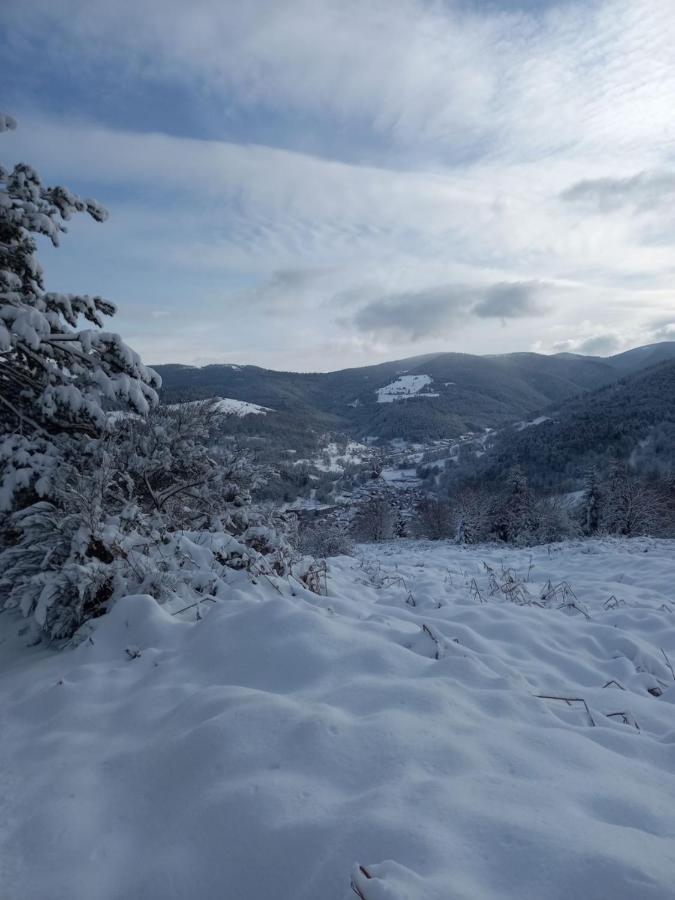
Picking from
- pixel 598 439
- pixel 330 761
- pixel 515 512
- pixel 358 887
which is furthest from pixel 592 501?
pixel 598 439

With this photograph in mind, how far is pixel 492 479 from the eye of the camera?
246 ft

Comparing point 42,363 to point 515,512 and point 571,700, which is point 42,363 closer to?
point 571,700

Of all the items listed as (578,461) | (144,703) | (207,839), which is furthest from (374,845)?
(578,461)

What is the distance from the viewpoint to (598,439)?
83.6m

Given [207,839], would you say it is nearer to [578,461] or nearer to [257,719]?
[257,719]

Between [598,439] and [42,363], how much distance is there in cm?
9386

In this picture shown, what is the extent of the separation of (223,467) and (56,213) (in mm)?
3952

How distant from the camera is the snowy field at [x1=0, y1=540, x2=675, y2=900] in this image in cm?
147

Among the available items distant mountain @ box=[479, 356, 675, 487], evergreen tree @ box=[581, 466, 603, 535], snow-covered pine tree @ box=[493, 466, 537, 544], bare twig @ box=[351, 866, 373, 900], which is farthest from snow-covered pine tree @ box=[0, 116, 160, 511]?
distant mountain @ box=[479, 356, 675, 487]

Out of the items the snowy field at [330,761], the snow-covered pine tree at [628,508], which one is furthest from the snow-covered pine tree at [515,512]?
the snowy field at [330,761]

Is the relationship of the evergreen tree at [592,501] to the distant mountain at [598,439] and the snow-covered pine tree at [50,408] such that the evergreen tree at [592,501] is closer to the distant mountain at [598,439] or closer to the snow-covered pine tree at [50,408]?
the snow-covered pine tree at [50,408]

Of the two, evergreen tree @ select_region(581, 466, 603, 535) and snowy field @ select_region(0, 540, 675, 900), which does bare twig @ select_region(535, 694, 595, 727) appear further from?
evergreen tree @ select_region(581, 466, 603, 535)

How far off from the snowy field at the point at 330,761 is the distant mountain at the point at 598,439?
220ft

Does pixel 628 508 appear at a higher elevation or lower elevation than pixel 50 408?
lower
